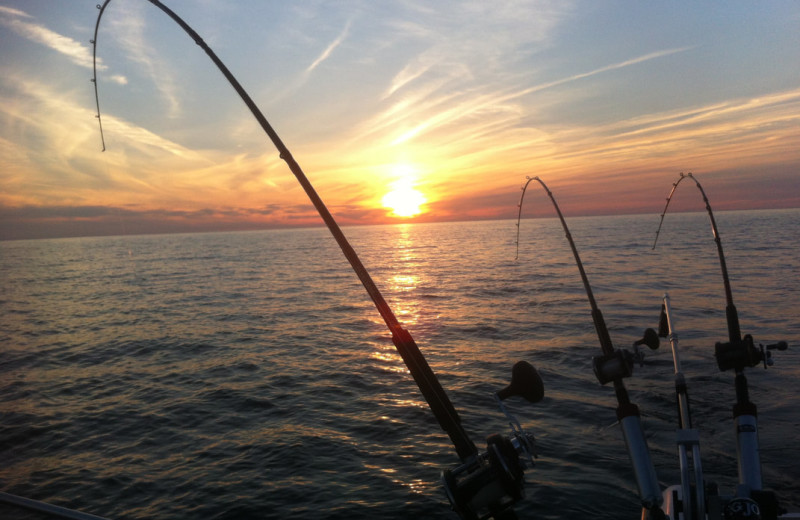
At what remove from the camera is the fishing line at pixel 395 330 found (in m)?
3.43

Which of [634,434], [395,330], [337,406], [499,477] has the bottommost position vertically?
[337,406]

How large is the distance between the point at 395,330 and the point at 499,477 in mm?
1188

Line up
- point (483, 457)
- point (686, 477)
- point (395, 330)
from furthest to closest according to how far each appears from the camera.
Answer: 1. point (686, 477)
2. point (395, 330)
3. point (483, 457)

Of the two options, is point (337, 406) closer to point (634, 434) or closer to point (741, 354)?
point (634, 434)

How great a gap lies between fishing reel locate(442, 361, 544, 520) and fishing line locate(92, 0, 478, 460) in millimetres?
310

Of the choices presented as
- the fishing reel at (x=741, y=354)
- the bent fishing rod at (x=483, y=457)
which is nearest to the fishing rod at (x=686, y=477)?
the fishing reel at (x=741, y=354)

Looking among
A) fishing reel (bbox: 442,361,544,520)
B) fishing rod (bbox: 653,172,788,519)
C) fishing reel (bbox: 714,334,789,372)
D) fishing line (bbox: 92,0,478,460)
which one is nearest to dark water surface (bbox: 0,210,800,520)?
fishing rod (bbox: 653,172,788,519)

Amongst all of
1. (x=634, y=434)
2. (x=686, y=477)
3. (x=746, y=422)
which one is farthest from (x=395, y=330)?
(x=746, y=422)

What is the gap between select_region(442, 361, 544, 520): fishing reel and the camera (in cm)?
294

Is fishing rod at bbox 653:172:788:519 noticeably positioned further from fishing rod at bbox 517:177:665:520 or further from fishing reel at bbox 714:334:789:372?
fishing rod at bbox 517:177:665:520

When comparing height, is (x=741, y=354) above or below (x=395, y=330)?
below

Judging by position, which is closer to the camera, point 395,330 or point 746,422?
point 395,330

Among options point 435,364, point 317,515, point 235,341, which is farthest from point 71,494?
point 235,341

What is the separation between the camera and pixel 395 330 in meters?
3.56
